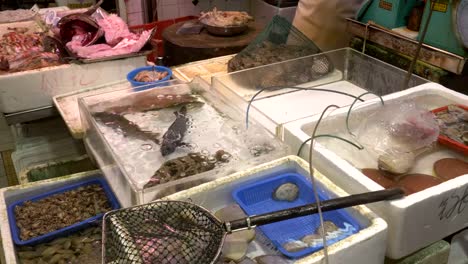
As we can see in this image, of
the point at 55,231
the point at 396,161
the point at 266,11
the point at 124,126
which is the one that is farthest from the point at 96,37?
the point at 266,11

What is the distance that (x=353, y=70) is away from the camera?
1985 mm

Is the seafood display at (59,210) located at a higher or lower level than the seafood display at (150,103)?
lower

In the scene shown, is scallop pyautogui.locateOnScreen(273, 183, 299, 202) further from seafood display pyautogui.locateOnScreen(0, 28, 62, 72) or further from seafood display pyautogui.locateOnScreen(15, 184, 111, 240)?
seafood display pyautogui.locateOnScreen(0, 28, 62, 72)

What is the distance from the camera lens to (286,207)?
115 centimetres

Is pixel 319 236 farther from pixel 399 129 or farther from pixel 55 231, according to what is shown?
pixel 55 231

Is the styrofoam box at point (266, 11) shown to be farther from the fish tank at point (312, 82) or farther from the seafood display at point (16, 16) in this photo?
the seafood display at point (16, 16)

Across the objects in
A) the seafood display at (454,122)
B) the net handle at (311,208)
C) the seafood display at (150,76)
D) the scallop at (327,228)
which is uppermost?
the net handle at (311,208)

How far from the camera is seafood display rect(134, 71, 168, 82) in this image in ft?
6.11

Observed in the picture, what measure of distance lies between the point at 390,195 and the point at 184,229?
0.48 m

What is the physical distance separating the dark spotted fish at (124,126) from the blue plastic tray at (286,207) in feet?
1.28

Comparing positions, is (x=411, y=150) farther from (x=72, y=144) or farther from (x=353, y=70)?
(x=72, y=144)

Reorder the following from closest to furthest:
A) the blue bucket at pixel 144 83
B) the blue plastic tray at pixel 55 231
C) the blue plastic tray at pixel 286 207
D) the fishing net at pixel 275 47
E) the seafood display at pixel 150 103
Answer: the blue plastic tray at pixel 286 207, the blue plastic tray at pixel 55 231, the seafood display at pixel 150 103, the blue bucket at pixel 144 83, the fishing net at pixel 275 47

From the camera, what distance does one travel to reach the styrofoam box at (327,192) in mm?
964

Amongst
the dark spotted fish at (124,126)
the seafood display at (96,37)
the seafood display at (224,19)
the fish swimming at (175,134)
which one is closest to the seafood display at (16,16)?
the seafood display at (96,37)
